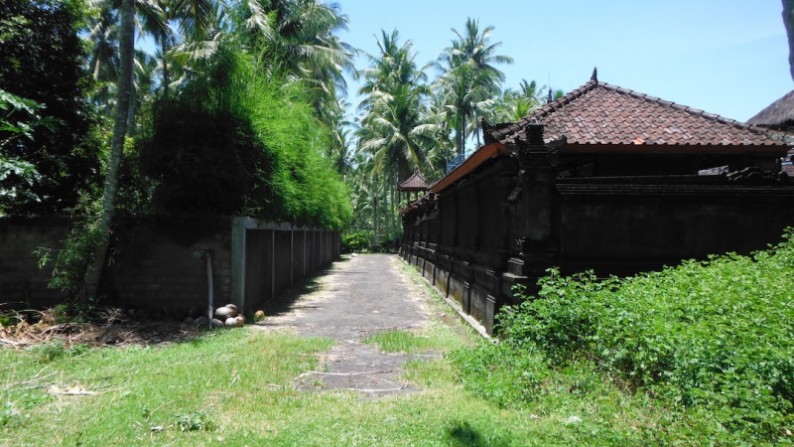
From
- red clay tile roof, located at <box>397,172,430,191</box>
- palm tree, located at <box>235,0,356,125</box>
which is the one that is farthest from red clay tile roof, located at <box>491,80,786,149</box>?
red clay tile roof, located at <box>397,172,430,191</box>

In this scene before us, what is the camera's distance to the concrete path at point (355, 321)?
595 cm

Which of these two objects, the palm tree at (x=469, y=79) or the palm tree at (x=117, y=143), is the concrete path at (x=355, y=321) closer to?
the palm tree at (x=117, y=143)

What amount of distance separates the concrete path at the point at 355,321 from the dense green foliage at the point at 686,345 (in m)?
1.15

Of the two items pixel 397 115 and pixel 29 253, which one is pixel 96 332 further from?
pixel 397 115

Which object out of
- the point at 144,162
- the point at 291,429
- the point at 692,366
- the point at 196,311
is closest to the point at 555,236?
the point at 692,366

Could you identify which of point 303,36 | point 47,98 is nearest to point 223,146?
point 47,98

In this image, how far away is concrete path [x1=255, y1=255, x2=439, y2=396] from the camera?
5.95m

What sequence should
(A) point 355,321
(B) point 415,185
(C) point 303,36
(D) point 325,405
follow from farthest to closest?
(B) point 415,185 → (C) point 303,36 → (A) point 355,321 → (D) point 325,405

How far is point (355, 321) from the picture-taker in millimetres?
9938

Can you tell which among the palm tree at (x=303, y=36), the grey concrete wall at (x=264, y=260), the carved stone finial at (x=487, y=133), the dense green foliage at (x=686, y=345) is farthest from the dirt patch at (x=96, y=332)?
the palm tree at (x=303, y=36)

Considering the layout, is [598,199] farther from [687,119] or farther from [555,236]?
[687,119]

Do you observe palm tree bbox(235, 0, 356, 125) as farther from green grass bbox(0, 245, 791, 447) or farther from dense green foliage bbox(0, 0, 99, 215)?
green grass bbox(0, 245, 791, 447)

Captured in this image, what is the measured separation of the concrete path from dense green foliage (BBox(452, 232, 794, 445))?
1.15 meters

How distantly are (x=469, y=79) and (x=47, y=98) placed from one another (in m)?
29.3
